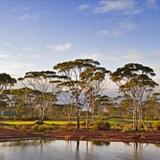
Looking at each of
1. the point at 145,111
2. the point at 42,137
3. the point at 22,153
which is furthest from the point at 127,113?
the point at 22,153

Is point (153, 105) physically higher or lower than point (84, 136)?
higher

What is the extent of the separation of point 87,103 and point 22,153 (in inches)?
2147

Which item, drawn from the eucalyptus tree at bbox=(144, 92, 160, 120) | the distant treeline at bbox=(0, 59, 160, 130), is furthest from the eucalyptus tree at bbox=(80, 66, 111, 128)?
the eucalyptus tree at bbox=(144, 92, 160, 120)

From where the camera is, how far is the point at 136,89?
76312 mm

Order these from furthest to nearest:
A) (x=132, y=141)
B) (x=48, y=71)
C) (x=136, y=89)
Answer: (x=48, y=71) < (x=136, y=89) < (x=132, y=141)

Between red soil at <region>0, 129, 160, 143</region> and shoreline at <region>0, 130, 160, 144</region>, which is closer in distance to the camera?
shoreline at <region>0, 130, 160, 144</region>

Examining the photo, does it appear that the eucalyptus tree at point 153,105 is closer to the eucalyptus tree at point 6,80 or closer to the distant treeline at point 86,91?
the distant treeline at point 86,91

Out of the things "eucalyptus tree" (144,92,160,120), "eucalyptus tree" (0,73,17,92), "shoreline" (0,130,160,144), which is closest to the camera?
"shoreline" (0,130,160,144)

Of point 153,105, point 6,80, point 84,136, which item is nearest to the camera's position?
point 84,136

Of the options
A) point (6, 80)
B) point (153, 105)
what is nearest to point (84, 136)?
point (6, 80)

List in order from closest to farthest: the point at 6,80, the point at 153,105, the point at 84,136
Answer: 1. the point at 84,136
2. the point at 6,80
3. the point at 153,105

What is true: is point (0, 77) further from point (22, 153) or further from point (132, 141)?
point (22, 153)

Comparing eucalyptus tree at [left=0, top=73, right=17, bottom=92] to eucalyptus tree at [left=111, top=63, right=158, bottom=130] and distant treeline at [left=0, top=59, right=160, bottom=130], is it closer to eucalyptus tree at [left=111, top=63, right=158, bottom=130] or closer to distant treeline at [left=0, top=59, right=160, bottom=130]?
distant treeline at [left=0, top=59, right=160, bottom=130]

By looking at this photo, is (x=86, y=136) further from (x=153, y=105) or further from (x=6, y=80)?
(x=153, y=105)
